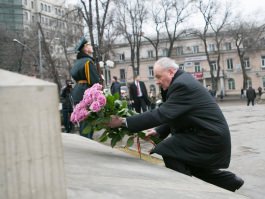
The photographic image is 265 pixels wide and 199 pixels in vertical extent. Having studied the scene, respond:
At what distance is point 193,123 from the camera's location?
362 cm

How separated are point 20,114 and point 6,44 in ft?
144

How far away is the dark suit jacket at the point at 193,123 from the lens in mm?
3564

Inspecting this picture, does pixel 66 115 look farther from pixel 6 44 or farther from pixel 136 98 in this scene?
pixel 6 44

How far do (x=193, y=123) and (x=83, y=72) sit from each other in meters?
3.22

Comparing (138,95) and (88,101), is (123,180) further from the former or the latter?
(138,95)

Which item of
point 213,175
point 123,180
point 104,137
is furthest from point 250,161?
point 123,180

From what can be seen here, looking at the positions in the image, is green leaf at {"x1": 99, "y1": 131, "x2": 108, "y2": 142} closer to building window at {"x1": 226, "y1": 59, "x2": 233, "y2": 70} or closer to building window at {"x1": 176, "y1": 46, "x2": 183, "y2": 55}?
building window at {"x1": 226, "y1": 59, "x2": 233, "y2": 70}

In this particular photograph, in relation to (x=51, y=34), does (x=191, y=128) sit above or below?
below

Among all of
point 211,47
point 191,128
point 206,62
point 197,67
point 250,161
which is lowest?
point 250,161

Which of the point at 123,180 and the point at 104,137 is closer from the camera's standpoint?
the point at 123,180

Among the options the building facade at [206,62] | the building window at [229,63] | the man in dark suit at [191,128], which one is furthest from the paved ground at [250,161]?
the building window at [229,63]

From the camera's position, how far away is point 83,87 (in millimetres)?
6539

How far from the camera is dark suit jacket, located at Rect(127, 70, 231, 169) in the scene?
140 inches

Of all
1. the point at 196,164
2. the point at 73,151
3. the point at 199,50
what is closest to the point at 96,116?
the point at 73,151
